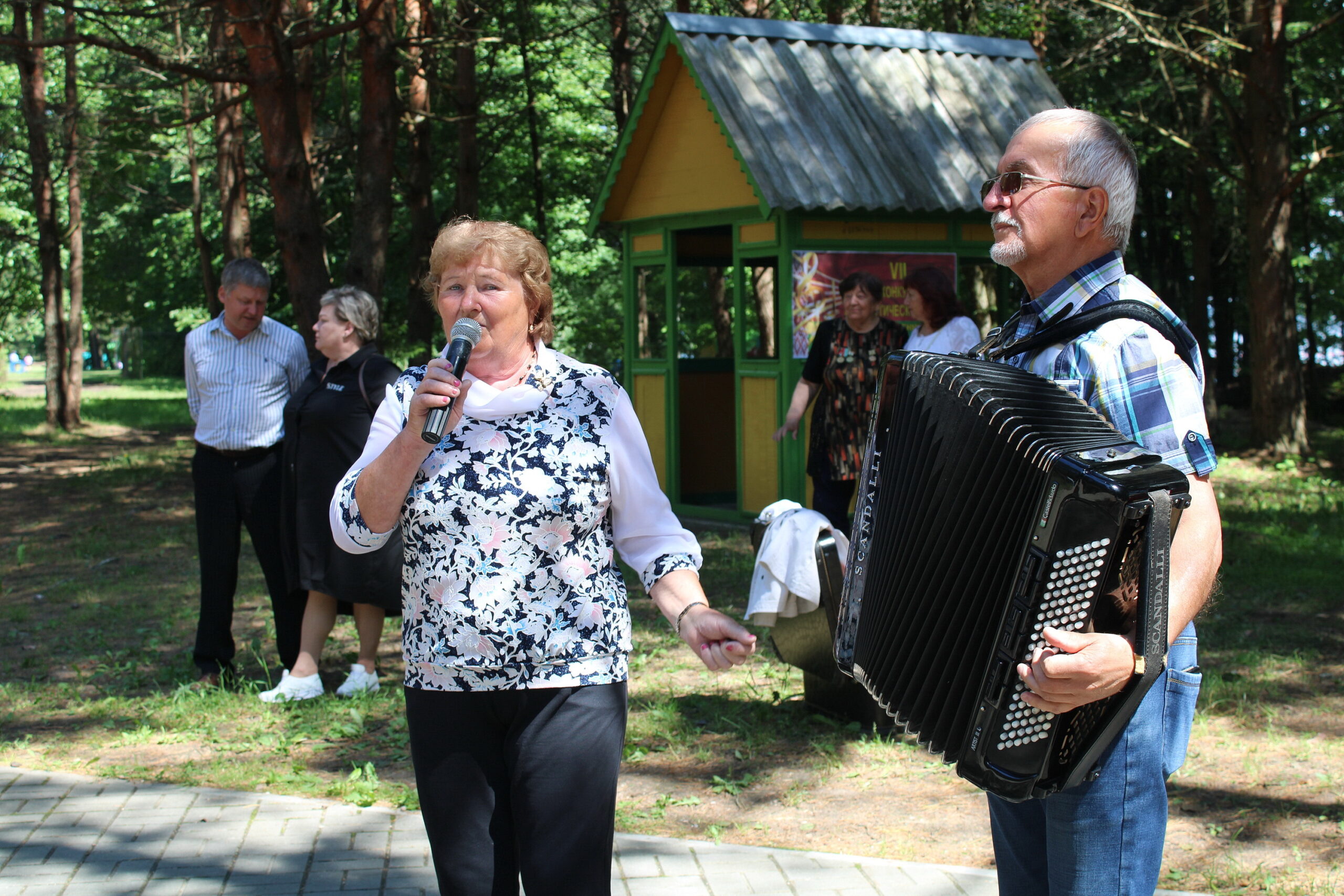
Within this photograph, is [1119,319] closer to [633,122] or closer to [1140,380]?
[1140,380]

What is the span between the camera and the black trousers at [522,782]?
2.63 meters

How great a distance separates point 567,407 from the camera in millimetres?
2730

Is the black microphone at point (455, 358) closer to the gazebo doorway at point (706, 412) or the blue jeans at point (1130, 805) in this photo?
the blue jeans at point (1130, 805)

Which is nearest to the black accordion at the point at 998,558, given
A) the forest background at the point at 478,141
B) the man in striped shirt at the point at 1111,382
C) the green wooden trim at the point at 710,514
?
the man in striped shirt at the point at 1111,382

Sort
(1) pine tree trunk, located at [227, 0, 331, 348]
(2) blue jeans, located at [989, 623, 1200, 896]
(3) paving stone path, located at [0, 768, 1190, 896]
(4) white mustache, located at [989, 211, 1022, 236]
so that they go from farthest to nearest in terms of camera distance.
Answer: (1) pine tree trunk, located at [227, 0, 331, 348], (3) paving stone path, located at [0, 768, 1190, 896], (4) white mustache, located at [989, 211, 1022, 236], (2) blue jeans, located at [989, 623, 1200, 896]

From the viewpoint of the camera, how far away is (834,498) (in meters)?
7.36

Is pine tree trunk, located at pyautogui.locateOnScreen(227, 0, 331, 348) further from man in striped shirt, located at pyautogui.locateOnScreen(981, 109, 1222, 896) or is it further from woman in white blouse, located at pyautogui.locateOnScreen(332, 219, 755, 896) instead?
man in striped shirt, located at pyautogui.locateOnScreen(981, 109, 1222, 896)

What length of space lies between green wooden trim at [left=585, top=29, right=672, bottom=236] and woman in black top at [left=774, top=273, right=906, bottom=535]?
18.0ft

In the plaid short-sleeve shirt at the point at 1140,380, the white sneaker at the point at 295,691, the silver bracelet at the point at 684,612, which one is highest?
the plaid short-sleeve shirt at the point at 1140,380

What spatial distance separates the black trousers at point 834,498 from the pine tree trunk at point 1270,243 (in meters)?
10.7

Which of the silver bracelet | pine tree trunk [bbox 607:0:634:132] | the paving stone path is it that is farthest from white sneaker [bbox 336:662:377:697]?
pine tree trunk [bbox 607:0:634:132]

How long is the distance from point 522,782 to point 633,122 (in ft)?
34.1

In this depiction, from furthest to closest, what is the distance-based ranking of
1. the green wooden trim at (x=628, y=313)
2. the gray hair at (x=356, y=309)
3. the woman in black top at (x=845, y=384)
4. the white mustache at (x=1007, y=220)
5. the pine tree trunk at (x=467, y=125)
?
the pine tree trunk at (x=467, y=125) < the green wooden trim at (x=628, y=313) < the woman in black top at (x=845, y=384) < the gray hair at (x=356, y=309) < the white mustache at (x=1007, y=220)

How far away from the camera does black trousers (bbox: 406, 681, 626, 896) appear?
8.63 feet
